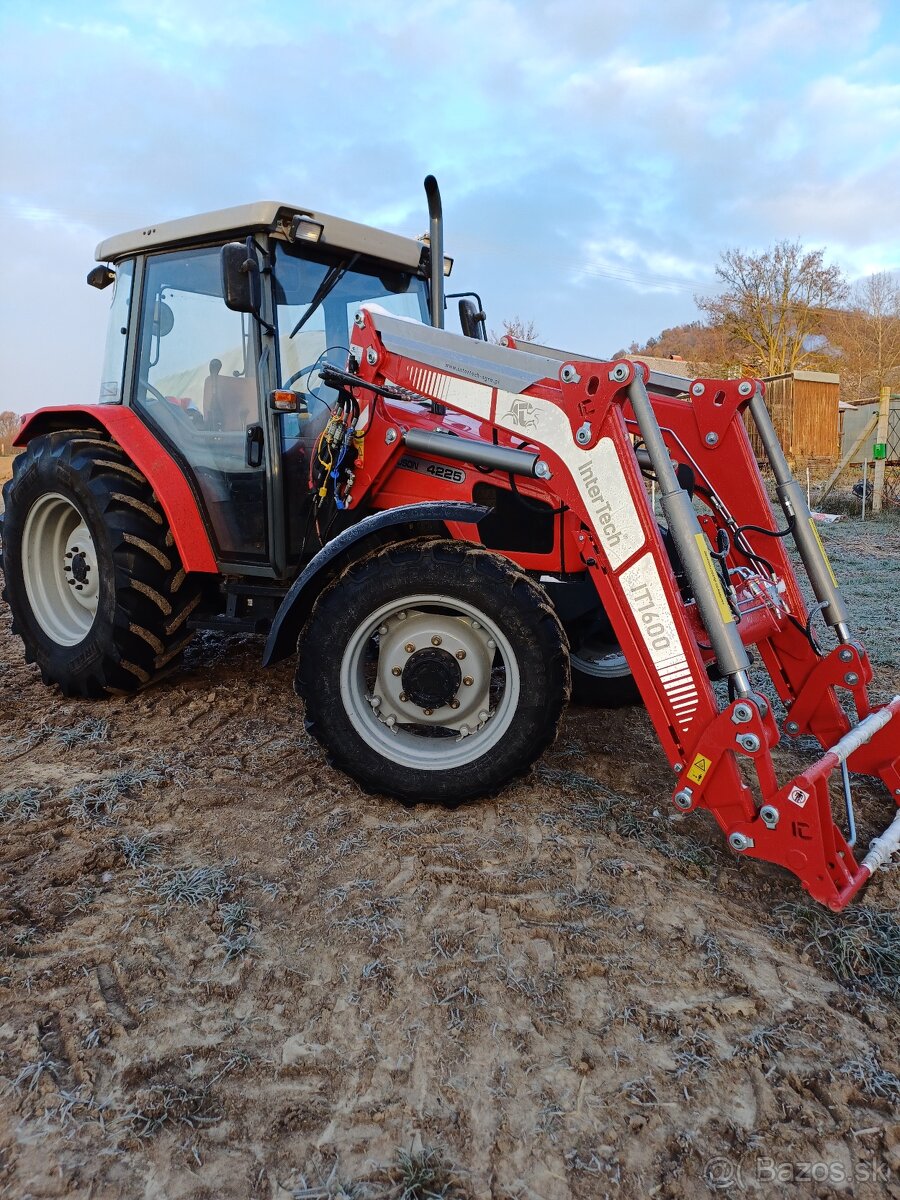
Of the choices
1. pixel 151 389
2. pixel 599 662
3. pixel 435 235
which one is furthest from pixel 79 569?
pixel 599 662

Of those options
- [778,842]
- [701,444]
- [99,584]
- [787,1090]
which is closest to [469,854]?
[778,842]

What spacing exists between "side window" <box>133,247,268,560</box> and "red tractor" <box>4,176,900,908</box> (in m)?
0.01

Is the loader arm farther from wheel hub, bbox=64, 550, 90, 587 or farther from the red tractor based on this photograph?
wheel hub, bbox=64, 550, 90, 587

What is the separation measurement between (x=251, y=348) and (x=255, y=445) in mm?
430

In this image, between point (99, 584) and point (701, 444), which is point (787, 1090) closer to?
point (701, 444)

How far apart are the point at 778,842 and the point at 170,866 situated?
1887 mm

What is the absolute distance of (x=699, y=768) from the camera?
2.32 meters

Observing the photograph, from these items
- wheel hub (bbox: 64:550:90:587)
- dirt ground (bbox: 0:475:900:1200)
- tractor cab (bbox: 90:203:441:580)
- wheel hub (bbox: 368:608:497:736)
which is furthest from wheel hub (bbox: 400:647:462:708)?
wheel hub (bbox: 64:550:90:587)

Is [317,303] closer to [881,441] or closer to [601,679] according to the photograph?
[601,679]

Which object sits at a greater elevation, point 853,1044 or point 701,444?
point 701,444

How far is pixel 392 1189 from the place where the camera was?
56.9 inches

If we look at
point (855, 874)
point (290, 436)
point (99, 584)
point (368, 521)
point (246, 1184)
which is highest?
point (290, 436)

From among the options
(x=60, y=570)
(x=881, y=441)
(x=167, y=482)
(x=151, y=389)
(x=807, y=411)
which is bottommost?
(x=60, y=570)

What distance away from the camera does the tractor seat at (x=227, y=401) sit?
3.53m
